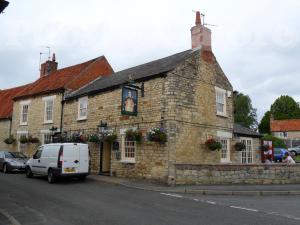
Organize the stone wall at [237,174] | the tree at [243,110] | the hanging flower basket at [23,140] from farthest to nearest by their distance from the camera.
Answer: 1. the tree at [243,110]
2. the hanging flower basket at [23,140]
3. the stone wall at [237,174]

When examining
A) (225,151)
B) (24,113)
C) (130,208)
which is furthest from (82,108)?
(130,208)

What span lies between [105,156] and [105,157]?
0.20ft

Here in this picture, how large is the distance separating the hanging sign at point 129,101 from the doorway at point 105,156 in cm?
387

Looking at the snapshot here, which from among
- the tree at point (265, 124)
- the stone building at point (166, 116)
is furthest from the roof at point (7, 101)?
the tree at point (265, 124)

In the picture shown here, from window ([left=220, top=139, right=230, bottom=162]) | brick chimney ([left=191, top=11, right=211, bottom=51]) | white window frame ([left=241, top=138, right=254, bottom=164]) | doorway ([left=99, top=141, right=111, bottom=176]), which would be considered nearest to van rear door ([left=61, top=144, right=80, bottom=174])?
doorway ([left=99, top=141, right=111, bottom=176])

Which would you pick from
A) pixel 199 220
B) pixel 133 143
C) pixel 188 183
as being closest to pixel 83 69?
pixel 133 143

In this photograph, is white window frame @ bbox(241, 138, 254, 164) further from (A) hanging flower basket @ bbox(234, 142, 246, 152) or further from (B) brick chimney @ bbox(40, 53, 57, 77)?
(B) brick chimney @ bbox(40, 53, 57, 77)

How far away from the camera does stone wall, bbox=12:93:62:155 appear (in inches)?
893

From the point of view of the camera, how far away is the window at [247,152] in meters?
20.9

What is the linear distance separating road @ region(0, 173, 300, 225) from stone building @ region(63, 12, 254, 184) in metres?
3.42

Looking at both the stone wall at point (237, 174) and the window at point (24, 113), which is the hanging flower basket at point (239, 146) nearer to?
the stone wall at point (237, 174)

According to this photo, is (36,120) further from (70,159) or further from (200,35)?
(200,35)

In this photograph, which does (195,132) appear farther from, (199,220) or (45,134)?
(45,134)

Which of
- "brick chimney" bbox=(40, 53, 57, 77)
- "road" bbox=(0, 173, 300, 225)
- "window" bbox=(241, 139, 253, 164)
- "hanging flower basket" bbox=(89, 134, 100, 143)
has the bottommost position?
"road" bbox=(0, 173, 300, 225)
